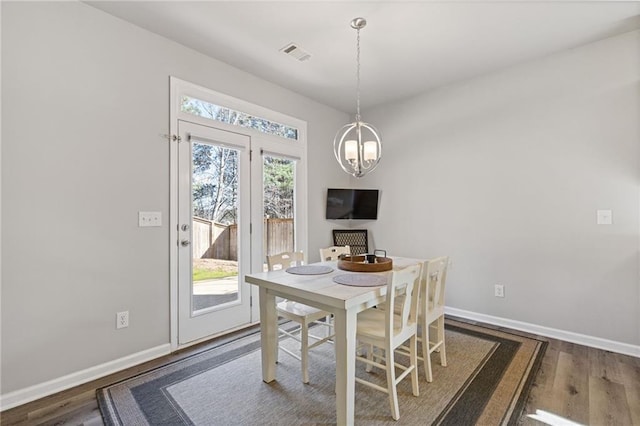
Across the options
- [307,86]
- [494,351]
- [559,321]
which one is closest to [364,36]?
[307,86]

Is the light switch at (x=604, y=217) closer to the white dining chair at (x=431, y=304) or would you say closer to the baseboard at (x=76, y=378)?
the white dining chair at (x=431, y=304)

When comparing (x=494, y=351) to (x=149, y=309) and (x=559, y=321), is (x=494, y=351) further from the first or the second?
(x=149, y=309)

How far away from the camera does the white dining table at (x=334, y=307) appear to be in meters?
1.63

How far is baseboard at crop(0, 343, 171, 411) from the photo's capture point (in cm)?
193

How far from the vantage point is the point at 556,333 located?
2932mm

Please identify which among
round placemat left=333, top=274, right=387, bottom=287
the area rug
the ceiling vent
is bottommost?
the area rug

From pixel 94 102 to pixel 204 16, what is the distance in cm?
107

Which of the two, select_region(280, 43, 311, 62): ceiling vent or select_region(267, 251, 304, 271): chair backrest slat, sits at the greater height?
select_region(280, 43, 311, 62): ceiling vent

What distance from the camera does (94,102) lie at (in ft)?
7.45

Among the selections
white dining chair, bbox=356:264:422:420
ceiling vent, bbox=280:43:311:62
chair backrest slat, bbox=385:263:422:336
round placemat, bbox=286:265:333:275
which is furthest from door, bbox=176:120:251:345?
chair backrest slat, bbox=385:263:422:336

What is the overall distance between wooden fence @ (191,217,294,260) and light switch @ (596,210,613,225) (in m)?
3.16

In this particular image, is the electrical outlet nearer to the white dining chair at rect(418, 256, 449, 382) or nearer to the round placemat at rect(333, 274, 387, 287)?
the round placemat at rect(333, 274, 387, 287)

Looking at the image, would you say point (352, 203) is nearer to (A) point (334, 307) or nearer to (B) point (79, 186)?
(A) point (334, 307)

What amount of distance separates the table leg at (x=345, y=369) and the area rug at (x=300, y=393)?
0.18 m
